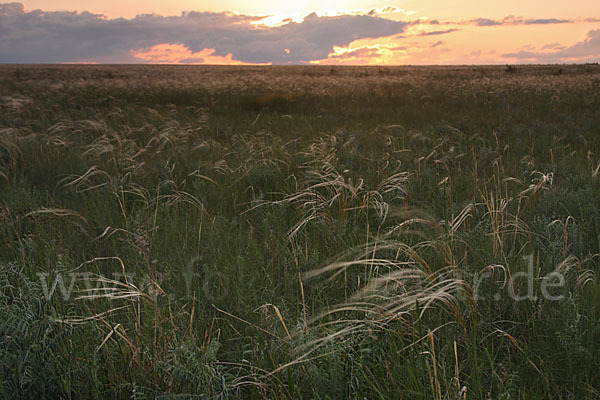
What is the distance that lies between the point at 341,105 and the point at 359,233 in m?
10.7

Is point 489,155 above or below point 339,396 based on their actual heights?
above

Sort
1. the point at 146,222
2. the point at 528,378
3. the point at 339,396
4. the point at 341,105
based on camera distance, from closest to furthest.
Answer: the point at 339,396
the point at 528,378
the point at 146,222
the point at 341,105

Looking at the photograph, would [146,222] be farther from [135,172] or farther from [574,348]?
[574,348]

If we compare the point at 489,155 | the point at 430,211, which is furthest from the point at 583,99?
the point at 430,211

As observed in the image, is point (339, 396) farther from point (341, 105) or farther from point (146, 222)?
point (341, 105)

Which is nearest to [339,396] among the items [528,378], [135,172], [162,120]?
[528,378]

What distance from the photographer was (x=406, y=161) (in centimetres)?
564

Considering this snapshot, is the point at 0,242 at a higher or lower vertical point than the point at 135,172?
lower

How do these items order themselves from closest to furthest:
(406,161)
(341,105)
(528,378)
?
(528,378)
(406,161)
(341,105)

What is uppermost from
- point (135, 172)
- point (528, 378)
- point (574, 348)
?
point (135, 172)

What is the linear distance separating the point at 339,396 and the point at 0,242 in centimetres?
302

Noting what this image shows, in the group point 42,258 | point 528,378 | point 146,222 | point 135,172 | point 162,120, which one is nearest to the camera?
point 528,378

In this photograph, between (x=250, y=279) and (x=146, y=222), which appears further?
(x=146, y=222)

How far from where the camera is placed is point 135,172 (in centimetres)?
481
